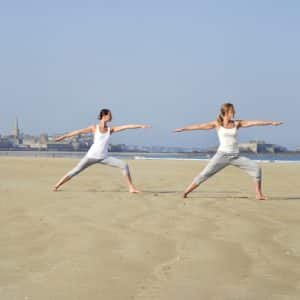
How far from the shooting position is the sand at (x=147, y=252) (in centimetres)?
352

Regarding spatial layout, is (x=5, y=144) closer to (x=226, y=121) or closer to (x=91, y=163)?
(x=91, y=163)

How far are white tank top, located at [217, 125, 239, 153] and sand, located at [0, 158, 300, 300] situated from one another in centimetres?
196

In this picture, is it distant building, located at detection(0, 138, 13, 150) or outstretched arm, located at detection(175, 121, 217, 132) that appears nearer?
outstretched arm, located at detection(175, 121, 217, 132)

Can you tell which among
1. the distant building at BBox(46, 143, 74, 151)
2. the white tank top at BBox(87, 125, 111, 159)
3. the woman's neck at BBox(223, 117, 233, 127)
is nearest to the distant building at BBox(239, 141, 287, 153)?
the distant building at BBox(46, 143, 74, 151)

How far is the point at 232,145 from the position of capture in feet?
30.6

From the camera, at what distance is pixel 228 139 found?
9297mm

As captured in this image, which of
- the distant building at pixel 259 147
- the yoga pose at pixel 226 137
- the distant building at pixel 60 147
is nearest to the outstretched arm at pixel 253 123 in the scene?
the yoga pose at pixel 226 137

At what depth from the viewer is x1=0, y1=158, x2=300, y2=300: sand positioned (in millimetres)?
3516

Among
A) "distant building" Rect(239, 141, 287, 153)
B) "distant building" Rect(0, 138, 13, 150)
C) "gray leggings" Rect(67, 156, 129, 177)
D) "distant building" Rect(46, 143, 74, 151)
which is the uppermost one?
"gray leggings" Rect(67, 156, 129, 177)

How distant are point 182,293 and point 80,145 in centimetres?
9049

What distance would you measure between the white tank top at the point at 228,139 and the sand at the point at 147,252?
6.44 feet

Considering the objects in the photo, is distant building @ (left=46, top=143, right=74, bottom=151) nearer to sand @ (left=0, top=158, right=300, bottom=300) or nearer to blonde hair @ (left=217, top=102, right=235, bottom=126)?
blonde hair @ (left=217, top=102, right=235, bottom=126)

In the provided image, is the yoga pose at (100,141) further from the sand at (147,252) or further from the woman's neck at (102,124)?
the sand at (147,252)

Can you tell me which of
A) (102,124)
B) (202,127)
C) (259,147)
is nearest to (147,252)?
(202,127)
